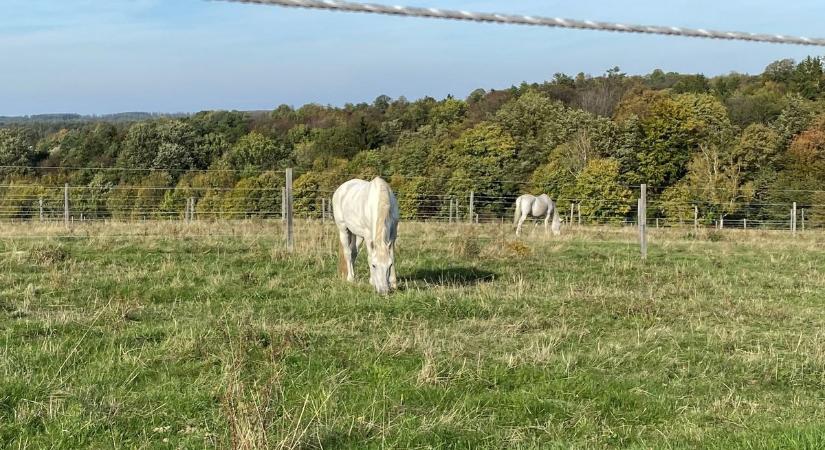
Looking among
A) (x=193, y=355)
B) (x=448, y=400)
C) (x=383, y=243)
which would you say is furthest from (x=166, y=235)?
(x=448, y=400)

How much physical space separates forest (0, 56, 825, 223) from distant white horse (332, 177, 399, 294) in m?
13.1

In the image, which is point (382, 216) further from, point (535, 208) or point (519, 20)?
point (535, 208)

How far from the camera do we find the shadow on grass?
9.26 metres

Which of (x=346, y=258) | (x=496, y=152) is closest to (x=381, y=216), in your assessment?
(x=346, y=258)

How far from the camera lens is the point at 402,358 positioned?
16.6 ft

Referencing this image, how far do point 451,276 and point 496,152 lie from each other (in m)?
39.1

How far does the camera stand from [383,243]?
811 cm

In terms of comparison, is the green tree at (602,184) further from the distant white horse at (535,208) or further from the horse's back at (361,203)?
the horse's back at (361,203)

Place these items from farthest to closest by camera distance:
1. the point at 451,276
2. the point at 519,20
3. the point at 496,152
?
the point at 496,152, the point at 451,276, the point at 519,20

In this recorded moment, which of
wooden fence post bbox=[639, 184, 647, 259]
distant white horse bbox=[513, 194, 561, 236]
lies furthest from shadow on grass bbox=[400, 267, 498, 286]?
distant white horse bbox=[513, 194, 561, 236]

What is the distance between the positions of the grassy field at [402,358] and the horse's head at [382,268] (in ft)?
0.90

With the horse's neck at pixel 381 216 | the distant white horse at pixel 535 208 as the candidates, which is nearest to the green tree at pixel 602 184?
the distant white horse at pixel 535 208

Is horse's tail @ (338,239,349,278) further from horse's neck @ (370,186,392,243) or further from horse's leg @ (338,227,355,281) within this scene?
horse's neck @ (370,186,392,243)

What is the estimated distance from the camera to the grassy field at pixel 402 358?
361cm
